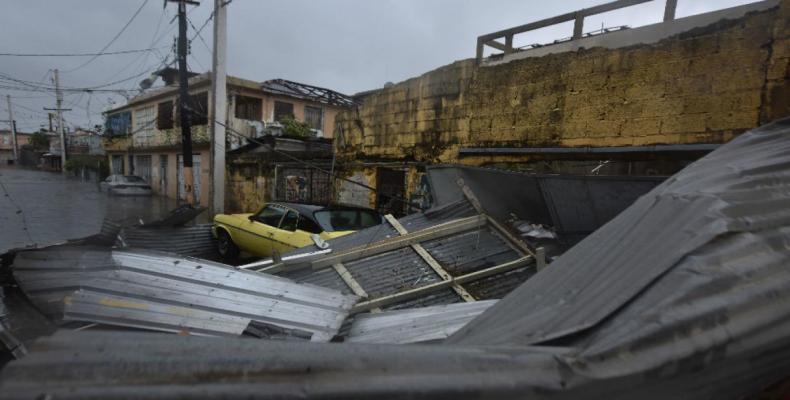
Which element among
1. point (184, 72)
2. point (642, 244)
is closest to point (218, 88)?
point (184, 72)

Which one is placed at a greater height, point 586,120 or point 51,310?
point 586,120

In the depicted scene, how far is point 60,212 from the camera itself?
14.7m

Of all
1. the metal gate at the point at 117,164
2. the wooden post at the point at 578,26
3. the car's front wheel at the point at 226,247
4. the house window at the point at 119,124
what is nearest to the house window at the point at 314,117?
the car's front wheel at the point at 226,247

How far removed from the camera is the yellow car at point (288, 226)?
6.22 m

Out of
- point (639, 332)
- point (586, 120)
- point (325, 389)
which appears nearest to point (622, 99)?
point (586, 120)

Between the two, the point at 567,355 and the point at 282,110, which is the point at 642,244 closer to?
the point at 567,355

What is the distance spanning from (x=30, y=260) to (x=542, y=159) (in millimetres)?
6291

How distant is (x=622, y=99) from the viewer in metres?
5.19

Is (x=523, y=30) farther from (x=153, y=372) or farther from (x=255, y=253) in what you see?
(x=153, y=372)

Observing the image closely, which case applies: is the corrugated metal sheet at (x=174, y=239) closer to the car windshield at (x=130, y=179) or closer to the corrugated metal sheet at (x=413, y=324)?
the corrugated metal sheet at (x=413, y=324)

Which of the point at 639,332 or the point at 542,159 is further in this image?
the point at 542,159

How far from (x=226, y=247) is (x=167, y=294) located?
6.08 metres

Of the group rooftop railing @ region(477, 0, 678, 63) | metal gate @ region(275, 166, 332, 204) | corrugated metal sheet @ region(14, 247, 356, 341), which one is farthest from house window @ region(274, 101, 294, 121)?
corrugated metal sheet @ region(14, 247, 356, 341)

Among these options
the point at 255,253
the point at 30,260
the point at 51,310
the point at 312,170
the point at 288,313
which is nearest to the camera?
the point at 51,310
